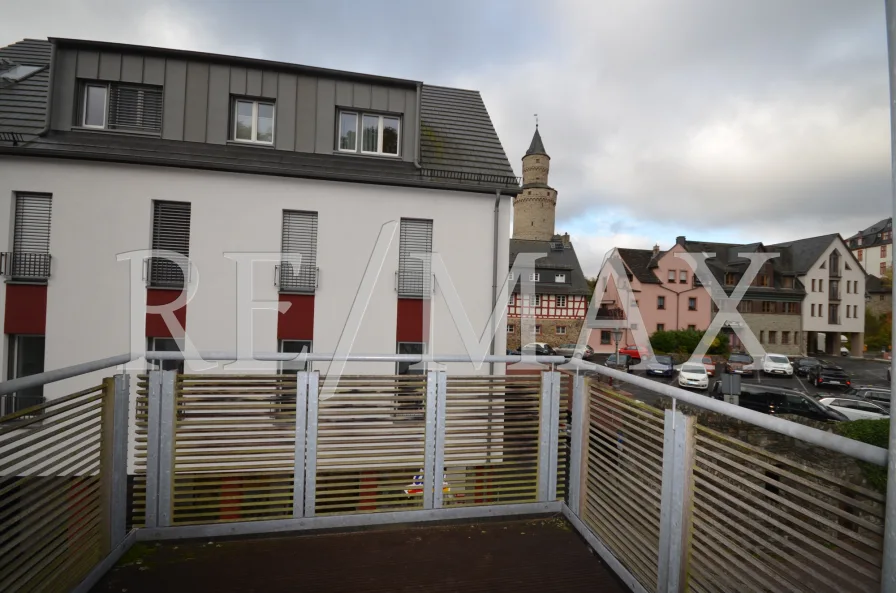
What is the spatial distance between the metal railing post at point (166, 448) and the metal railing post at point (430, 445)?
1938 millimetres

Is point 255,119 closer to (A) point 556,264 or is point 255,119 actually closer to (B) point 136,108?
(B) point 136,108

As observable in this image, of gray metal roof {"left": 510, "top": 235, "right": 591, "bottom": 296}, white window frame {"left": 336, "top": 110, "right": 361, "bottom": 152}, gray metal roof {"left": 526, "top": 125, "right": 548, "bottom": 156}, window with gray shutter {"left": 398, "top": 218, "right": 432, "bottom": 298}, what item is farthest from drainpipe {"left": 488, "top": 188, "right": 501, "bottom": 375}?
gray metal roof {"left": 526, "top": 125, "right": 548, "bottom": 156}

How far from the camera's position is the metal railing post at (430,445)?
368cm

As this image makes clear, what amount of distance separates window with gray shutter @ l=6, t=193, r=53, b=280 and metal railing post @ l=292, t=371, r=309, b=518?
8787mm

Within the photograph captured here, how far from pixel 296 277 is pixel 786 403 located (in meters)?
17.7

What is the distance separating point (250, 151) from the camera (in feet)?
32.0

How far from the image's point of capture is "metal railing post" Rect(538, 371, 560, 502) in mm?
3924

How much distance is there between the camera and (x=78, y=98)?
9594mm

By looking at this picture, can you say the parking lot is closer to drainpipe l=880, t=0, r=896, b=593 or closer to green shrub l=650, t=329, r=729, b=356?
green shrub l=650, t=329, r=729, b=356

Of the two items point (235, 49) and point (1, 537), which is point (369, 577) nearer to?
point (1, 537)

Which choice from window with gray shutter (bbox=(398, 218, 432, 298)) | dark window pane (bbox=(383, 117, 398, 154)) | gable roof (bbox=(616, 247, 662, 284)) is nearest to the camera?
window with gray shutter (bbox=(398, 218, 432, 298))

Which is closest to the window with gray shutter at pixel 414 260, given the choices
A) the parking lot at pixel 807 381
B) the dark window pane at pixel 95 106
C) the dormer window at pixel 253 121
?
the dormer window at pixel 253 121

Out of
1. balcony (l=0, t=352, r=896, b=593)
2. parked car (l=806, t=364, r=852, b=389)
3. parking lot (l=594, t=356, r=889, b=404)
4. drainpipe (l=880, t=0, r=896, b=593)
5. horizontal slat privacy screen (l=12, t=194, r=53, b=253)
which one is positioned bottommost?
parking lot (l=594, t=356, r=889, b=404)

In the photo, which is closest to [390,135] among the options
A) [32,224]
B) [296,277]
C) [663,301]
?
[296,277]
